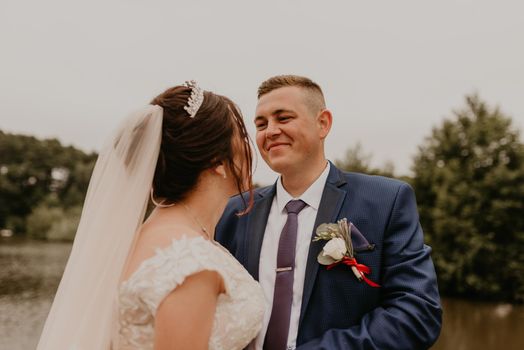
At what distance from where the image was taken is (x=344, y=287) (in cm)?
287

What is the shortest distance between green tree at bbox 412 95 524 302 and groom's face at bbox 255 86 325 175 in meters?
19.3

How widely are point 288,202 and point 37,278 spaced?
2289 cm

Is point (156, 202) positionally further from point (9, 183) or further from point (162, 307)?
point (9, 183)

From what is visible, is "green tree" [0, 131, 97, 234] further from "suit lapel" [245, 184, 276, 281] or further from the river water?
"suit lapel" [245, 184, 276, 281]

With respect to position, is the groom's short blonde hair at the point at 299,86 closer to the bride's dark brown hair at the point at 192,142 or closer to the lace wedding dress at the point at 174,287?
the bride's dark brown hair at the point at 192,142

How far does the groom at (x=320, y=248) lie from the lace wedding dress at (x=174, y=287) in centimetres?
48

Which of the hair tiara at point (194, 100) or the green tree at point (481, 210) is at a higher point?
the hair tiara at point (194, 100)

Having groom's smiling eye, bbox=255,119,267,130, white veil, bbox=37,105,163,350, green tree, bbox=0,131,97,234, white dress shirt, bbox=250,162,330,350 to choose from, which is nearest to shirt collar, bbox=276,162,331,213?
white dress shirt, bbox=250,162,330,350

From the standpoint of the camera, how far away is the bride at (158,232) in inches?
87.9

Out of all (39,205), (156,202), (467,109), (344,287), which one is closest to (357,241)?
(344,287)

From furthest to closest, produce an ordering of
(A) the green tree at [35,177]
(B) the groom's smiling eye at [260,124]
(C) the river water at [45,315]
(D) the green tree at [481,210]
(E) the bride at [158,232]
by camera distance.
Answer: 1. (A) the green tree at [35,177]
2. (D) the green tree at [481,210]
3. (C) the river water at [45,315]
4. (B) the groom's smiling eye at [260,124]
5. (E) the bride at [158,232]

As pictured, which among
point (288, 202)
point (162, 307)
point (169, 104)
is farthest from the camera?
point (288, 202)

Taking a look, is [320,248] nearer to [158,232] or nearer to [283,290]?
[283,290]

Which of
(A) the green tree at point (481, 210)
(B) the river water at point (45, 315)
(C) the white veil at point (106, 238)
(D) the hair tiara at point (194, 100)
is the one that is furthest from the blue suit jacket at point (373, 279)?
(A) the green tree at point (481, 210)
